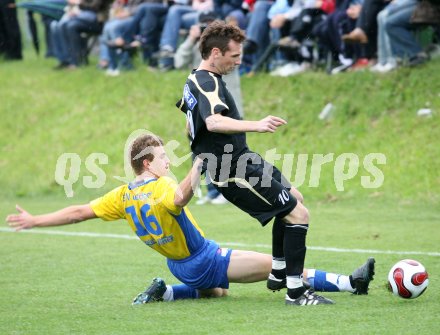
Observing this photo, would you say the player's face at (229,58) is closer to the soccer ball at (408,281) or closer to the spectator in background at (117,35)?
the soccer ball at (408,281)

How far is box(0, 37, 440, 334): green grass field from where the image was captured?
647 cm

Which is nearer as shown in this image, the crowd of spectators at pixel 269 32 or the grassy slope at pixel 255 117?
the grassy slope at pixel 255 117

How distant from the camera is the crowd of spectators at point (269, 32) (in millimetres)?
15445

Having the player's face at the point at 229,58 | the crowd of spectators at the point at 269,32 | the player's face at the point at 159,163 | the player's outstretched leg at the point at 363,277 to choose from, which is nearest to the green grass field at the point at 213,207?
the player's outstretched leg at the point at 363,277

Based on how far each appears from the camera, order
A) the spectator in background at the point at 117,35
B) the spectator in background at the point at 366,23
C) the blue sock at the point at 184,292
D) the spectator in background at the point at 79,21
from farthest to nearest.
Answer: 1. the spectator in background at the point at 79,21
2. the spectator in background at the point at 117,35
3. the spectator in background at the point at 366,23
4. the blue sock at the point at 184,292

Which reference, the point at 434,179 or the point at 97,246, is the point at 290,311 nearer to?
the point at 97,246

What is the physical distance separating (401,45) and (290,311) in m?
9.94

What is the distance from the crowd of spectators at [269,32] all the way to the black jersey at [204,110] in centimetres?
825

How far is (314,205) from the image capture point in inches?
552

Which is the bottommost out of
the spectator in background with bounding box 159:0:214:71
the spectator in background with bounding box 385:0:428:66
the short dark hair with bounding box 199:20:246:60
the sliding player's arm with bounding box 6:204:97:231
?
the sliding player's arm with bounding box 6:204:97:231

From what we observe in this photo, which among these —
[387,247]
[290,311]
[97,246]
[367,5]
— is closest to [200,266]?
[290,311]

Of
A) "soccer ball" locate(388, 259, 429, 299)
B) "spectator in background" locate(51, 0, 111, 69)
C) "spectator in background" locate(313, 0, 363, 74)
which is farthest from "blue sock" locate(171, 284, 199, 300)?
"spectator in background" locate(51, 0, 111, 69)

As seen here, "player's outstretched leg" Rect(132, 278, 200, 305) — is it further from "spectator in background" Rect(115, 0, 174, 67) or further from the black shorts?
"spectator in background" Rect(115, 0, 174, 67)

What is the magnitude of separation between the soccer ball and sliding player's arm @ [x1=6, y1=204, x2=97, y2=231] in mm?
2367
